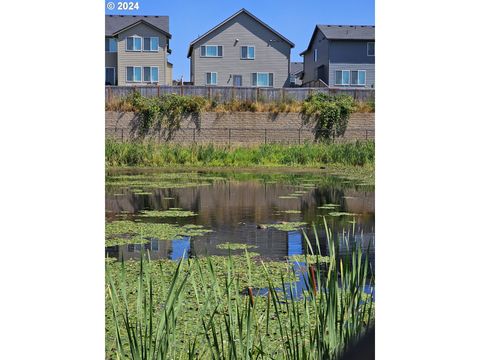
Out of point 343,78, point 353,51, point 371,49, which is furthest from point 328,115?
point 371,49

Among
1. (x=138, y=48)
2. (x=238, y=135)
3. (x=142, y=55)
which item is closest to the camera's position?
(x=238, y=135)

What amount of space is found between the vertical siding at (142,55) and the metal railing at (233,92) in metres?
0.11

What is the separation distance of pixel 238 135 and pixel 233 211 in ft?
3.58

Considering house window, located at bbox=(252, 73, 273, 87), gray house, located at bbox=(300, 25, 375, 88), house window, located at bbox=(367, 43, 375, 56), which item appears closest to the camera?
house window, located at bbox=(367, 43, 375, 56)

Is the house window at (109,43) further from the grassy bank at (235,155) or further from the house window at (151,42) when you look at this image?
the grassy bank at (235,155)

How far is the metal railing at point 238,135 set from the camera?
4184mm

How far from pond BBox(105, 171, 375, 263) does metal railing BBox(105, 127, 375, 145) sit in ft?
0.90

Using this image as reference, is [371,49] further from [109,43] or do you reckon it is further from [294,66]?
[294,66]

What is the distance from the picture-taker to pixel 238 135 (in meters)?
6.00

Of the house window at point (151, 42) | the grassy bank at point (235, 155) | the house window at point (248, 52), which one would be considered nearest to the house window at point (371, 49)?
the grassy bank at point (235, 155)

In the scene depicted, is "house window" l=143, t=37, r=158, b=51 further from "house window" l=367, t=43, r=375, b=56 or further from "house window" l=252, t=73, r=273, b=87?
"house window" l=367, t=43, r=375, b=56

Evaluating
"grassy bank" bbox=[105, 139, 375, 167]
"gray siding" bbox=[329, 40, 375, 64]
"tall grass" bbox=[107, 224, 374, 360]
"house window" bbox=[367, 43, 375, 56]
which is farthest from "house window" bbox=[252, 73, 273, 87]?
"tall grass" bbox=[107, 224, 374, 360]

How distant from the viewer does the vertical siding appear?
4.53 meters
